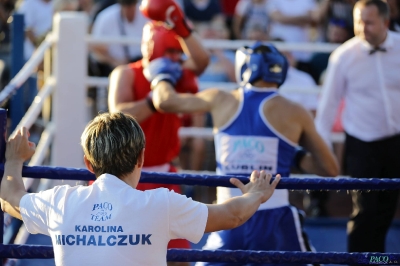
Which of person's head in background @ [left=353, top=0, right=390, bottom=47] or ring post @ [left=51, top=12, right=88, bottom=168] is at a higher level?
person's head in background @ [left=353, top=0, right=390, bottom=47]

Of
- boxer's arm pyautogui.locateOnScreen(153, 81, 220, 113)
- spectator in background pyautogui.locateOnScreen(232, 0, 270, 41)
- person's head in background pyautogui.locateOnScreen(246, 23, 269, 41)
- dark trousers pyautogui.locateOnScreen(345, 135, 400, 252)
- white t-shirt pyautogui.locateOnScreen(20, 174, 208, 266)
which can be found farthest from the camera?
spectator in background pyautogui.locateOnScreen(232, 0, 270, 41)

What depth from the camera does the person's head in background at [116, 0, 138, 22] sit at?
6.89m

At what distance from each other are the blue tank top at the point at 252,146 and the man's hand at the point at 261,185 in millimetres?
892

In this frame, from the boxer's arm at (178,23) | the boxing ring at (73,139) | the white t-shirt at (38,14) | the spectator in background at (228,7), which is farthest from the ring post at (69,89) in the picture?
the spectator in background at (228,7)

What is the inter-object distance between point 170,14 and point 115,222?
7.00 ft

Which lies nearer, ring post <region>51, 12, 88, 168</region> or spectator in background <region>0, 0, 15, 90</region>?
ring post <region>51, 12, 88, 168</region>

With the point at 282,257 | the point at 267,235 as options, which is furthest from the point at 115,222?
the point at 267,235

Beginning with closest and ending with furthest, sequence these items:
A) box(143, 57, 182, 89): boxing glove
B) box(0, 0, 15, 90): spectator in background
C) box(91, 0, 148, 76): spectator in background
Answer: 1. box(143, 57, 182, 89): boxing glove
2. box(91, 0, 148, 76): spectator in background
3. box(0, 0, 15, 90): spectator in background

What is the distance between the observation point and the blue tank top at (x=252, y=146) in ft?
11.2

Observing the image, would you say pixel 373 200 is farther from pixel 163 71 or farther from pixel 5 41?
pixel 5 41

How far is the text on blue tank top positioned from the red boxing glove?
2.36 ft

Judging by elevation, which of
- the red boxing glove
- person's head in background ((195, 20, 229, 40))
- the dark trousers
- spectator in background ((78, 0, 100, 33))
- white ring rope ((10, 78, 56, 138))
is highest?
Result: the red boxing glove

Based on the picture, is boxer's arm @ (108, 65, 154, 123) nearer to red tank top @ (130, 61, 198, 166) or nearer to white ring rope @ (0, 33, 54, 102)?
red tank top @ (130, 61, 198, 166)

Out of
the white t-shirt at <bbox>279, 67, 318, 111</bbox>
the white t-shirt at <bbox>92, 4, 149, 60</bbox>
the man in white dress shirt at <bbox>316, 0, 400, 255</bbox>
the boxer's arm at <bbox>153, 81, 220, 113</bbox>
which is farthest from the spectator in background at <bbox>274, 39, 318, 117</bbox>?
the boxer's arm at <bbox>153, 81, 220, 113</bbox>
